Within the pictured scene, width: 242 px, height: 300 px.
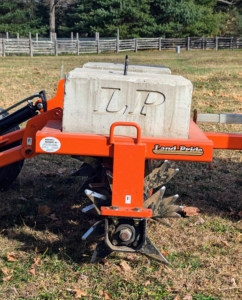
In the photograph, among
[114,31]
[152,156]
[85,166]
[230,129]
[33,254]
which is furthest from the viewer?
[114,31]

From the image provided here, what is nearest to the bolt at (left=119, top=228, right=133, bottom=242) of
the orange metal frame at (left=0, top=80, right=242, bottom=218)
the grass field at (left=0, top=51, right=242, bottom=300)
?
the orange metal frame at (left=0, top=80, right=242, bottom=218)

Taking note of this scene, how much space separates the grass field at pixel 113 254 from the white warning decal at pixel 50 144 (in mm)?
917

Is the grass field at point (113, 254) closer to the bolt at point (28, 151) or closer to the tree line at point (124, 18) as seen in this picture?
the bolt at point (28, 151)

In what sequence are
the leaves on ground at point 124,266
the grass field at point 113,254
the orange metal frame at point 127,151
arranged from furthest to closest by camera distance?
the leaves on ground at point 124,266
the grass field at point 113,254
the orange metal frame at point 127,151

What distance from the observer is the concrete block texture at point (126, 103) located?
10.7 ft

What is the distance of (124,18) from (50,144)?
39.8 meters

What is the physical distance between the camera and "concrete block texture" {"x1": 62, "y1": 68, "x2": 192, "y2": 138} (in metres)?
3.28

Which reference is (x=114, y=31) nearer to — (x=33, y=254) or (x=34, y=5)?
(x=34, y=5)

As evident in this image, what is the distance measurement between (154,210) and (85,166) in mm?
1446

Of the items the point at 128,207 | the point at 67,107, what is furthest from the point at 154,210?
the point at 67,107

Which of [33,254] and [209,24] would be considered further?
[209,24]

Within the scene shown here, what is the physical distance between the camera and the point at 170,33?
4119 centimetres

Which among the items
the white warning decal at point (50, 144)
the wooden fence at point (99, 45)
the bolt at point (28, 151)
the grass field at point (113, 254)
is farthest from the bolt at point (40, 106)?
the wooden fence at point (99, 45)

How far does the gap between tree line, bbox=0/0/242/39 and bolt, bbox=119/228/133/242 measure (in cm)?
3822
